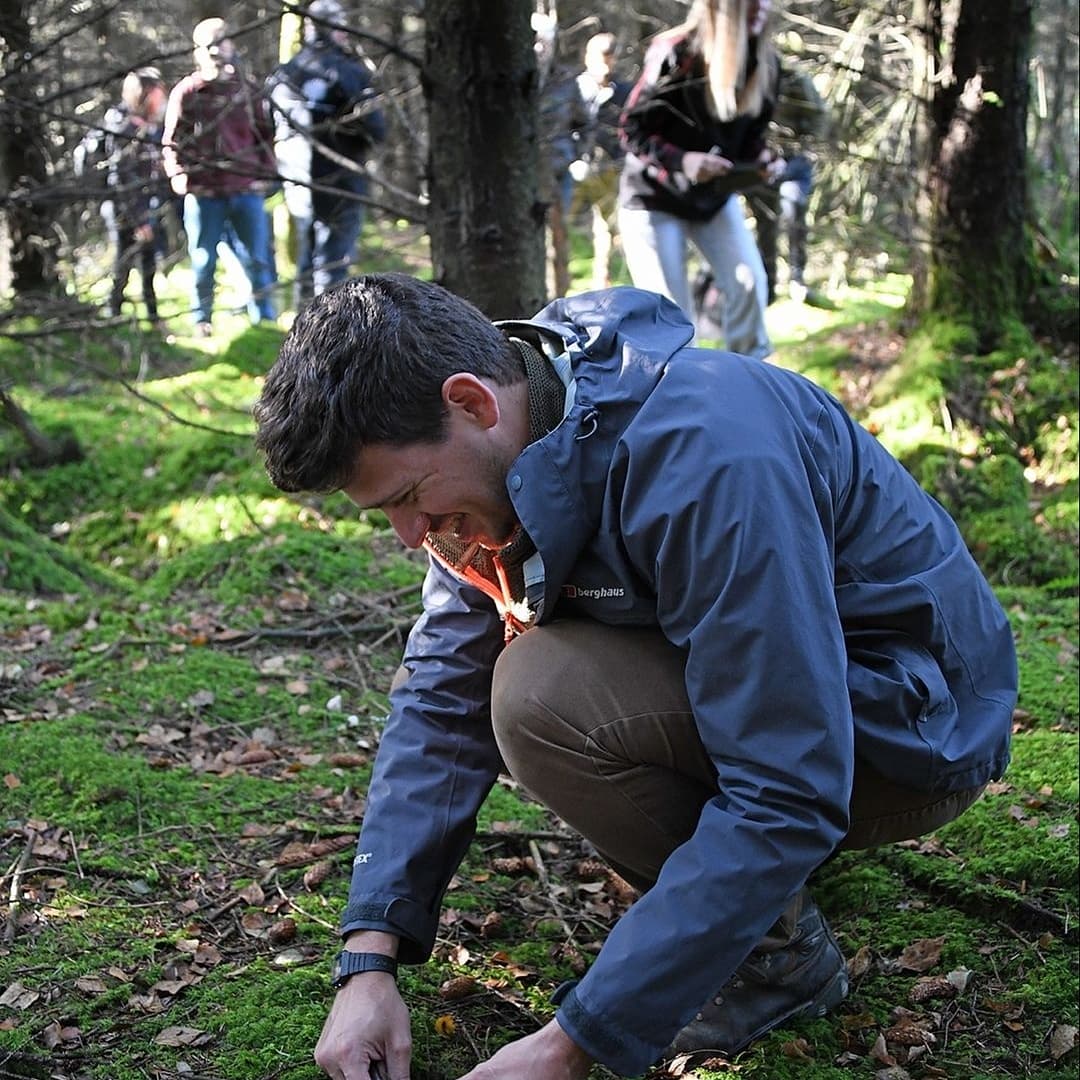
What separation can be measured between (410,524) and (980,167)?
4.91m

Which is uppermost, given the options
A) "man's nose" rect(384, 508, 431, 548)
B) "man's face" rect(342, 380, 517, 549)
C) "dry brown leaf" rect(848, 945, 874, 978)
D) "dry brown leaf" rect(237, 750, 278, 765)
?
"man's face" rect(342, 380, 517, 549)

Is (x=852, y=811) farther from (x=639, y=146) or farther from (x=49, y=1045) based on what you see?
(x=639, y=146)

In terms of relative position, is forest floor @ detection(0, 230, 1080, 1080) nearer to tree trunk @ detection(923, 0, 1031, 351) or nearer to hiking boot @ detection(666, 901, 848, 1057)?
hiking boot @ detection(666, 901, 848, 1057)

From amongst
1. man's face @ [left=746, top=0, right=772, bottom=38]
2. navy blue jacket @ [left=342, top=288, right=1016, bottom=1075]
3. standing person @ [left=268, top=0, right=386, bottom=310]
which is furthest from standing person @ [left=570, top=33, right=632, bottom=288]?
navy blue jacket @ [left=342, top=288, right=1016, bottom=1075]

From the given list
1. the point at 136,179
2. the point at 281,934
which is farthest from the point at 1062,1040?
the point at 136,179

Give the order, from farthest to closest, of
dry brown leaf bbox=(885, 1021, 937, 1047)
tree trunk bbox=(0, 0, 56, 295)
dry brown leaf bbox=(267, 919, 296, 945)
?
tree trunk bbox=(0, 0, 56, 295), dry brown leaf bbox=(267, 919, 296, 945), dry brown leaf bbox=(885, 1021, 937, 1047)

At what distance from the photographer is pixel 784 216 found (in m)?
9.87

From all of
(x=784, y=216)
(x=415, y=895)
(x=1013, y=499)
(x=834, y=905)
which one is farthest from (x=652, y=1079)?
(x=784, y=216)

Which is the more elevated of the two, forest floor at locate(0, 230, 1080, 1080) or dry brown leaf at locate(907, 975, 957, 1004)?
forest floor at locate(0, 230, 1080, 1080)

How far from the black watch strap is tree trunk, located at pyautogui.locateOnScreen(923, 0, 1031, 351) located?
492cm

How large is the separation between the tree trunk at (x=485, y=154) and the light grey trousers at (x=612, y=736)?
187cm

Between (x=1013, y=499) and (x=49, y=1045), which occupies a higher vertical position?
(x=1013, y=499)

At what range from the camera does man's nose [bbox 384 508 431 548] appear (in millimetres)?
1969

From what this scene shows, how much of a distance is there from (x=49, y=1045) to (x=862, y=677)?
60.1 inches
